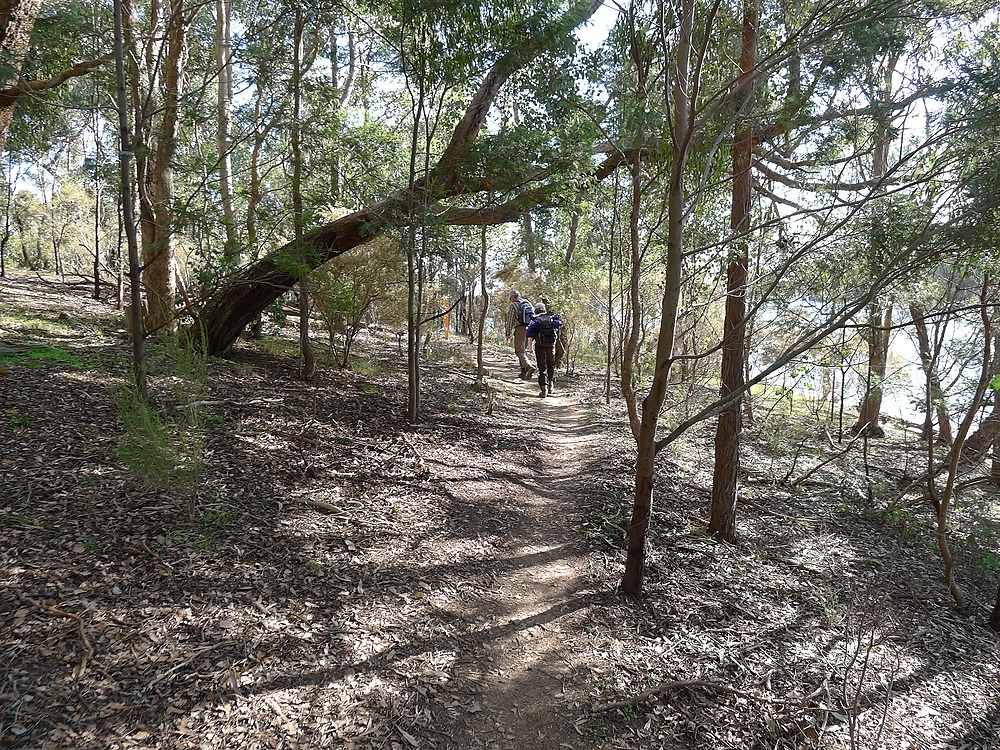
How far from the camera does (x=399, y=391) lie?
8.32 meters

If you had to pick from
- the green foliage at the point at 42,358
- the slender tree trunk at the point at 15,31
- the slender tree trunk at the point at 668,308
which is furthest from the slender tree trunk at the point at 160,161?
the slender tree trunk at the point at 668,308

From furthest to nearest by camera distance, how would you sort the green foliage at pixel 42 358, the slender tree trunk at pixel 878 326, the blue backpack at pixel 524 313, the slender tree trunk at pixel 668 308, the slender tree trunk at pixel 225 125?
the blue backpack at pixel 524 313
the slender tree trunk at pixel 225 125
the green foliage at pixel 42 358
the slender tree trunk at pixel 878 326
the slender tree trunk at pixel 668 308

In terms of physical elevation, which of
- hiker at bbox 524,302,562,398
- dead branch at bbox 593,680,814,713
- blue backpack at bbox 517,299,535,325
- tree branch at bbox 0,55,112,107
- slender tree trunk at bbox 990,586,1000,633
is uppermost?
tree branch at bbox 0,55,112,107

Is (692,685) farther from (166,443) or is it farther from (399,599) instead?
(166,443)

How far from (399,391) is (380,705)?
5852 millimetres

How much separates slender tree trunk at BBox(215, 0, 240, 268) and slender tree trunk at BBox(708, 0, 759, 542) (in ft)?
16.9

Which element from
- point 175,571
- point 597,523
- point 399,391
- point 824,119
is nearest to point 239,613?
point 175,571

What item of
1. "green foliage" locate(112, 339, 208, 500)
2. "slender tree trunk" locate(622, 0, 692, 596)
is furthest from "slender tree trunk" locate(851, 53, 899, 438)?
"green foliage" locate(112, 339, 208, 500)

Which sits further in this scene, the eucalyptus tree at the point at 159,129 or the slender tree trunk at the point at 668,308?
the eucalyptus tree at the point at 159,129

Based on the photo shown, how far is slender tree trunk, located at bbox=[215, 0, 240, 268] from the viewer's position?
19.3ft

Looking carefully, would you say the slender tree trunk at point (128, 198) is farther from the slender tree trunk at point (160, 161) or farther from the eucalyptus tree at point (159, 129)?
the slender tree trunk at point (160, 161)

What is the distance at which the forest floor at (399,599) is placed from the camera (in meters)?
2.57

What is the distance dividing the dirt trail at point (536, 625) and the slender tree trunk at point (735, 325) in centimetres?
146

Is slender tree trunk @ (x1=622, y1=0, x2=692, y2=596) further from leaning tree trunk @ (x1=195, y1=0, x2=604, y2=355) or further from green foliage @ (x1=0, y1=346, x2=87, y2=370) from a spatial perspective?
green foliage @ (x1=0, y1=346, x2=87, y2=370)
